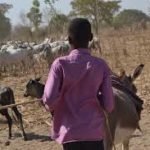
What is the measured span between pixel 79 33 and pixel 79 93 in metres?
0.48

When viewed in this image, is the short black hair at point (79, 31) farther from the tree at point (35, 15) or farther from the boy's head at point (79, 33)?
the tree at point (35, 15)

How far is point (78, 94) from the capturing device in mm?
4039

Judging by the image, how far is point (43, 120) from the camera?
11344 millimetres

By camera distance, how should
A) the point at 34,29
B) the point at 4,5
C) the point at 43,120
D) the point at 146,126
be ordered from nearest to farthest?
the point at 146,126, the point at 43,120, the point at 34,29, the point at 4,5

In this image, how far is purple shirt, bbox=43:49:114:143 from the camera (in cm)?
399

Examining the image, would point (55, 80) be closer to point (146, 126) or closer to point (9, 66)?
point (146, 126)

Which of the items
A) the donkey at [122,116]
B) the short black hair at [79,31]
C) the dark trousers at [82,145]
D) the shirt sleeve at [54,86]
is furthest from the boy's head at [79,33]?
the donkey at [122,116]

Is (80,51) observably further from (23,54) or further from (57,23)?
(57,23)

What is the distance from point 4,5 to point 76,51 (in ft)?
166

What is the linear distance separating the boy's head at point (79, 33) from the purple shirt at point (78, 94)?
0.06m

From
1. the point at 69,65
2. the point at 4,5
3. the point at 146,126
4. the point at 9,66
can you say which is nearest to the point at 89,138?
the point at 69,65

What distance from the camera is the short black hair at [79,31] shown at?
4.06 meters

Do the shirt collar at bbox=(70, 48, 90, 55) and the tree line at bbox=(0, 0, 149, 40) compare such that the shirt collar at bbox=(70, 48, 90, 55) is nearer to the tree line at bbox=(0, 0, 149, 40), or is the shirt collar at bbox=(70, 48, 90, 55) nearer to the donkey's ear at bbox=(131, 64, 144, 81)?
the donkey's ear at bbox=(131, 64, 144, 81)

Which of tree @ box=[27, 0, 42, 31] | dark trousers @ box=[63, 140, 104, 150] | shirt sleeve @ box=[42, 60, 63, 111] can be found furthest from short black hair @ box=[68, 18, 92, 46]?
tree @ box=[27, 0, 42, 31]
